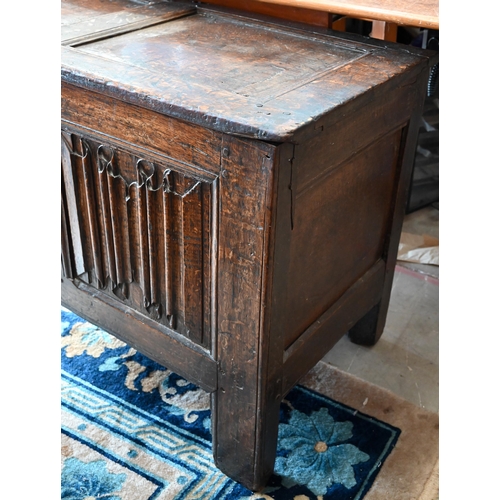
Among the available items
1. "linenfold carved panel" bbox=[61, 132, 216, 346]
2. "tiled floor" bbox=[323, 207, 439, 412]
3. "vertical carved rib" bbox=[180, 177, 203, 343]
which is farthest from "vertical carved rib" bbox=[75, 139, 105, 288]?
"tiled floor" bbox=[323, 207, 439, 412]

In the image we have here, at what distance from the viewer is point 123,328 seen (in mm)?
1369

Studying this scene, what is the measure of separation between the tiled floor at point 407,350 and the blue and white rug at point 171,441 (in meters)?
0.15

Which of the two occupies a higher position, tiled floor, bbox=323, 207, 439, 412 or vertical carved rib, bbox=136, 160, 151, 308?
vertical carved rib, bbox=136, 160, 151, 308

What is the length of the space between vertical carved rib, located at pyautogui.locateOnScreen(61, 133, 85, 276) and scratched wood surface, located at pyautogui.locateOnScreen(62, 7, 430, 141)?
18cm

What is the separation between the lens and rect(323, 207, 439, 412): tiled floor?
1565 mm

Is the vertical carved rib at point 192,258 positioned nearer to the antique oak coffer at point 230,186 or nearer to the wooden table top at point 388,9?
the antique oak coffer at point 230,186

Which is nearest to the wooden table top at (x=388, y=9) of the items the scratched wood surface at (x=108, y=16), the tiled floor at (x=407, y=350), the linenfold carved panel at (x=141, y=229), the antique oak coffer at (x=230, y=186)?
the antique oak coffer at (x=230, y=186)

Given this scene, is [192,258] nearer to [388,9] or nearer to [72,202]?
[72,202]

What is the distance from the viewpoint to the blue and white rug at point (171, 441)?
1.27 metres

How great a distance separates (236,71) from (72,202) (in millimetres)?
452

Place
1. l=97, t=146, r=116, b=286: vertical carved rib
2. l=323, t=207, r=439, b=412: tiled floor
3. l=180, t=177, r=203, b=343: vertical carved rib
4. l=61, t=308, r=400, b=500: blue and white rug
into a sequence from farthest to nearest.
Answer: l=323, t=207, r=439, b=412: tiled floor < l=61, t=308, r=400, b=500: blue and white rug < l=97, t=146, r=116, b=286: vertical carved rib < l=180, t=177, r=203, b=343: vertical carved rib

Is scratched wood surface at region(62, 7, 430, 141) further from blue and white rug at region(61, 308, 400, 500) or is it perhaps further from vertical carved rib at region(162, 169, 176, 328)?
blue and white rug at region(61, 308, 400, 500)
